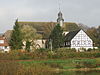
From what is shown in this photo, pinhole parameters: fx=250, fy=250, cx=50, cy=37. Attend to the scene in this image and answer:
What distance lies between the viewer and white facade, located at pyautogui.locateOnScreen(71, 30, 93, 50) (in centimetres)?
6838

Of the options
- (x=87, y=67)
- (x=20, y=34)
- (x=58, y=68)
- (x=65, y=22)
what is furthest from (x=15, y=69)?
(x=65, y=22)

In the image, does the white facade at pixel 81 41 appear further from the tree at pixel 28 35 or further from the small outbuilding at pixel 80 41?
the tree at pixel 28 35

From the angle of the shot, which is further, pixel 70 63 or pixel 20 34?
pixel 20 34

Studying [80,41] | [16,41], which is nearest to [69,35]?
[80,41]

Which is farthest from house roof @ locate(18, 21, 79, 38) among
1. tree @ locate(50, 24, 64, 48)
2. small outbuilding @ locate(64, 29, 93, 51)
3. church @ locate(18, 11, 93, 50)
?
small outbuilding @ locate(64, 29, 93, 51)

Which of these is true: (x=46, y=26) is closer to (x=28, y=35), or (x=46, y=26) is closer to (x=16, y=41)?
(x=28, y=35)

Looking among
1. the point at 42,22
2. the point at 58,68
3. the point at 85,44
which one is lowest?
the point at 58,68

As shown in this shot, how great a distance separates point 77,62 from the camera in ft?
128

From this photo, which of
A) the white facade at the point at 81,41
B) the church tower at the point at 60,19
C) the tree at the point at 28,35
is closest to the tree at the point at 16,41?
the tree at the point at 28,35

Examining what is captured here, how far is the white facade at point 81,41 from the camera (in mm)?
68375

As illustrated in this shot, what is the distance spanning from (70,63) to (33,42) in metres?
30.1

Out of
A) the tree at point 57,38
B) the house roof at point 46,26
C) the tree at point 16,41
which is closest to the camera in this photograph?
the tree at point 16,41

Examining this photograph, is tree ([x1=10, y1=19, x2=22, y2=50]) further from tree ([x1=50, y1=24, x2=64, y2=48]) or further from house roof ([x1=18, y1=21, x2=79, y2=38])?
house roof ([x1=18, y1=21, x2=79, y2=38])

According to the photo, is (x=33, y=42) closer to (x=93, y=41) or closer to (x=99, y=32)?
(x=93, y=41)
